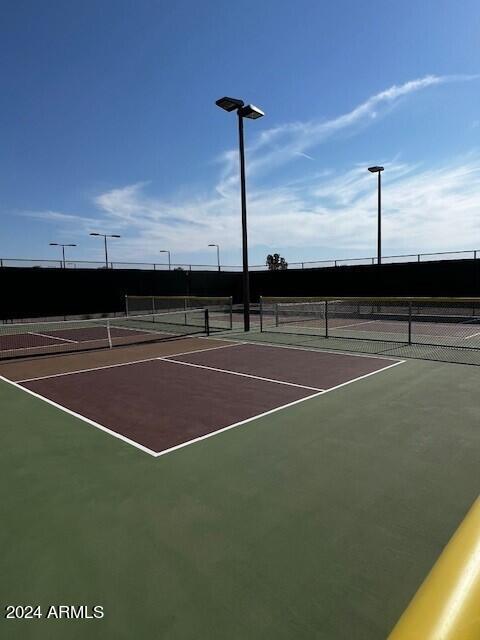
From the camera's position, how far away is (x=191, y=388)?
8.58 metres

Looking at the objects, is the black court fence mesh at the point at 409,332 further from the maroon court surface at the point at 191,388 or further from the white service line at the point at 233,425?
the white service line at the point at 233,425

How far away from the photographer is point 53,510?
400 centimetres

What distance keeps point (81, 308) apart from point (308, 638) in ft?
101

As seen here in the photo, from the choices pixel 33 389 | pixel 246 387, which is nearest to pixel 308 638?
pixel 246 387

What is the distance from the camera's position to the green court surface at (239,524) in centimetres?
270

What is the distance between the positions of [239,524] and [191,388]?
500 centimetres

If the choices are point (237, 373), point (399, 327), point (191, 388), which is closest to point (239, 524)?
point (191, 388)

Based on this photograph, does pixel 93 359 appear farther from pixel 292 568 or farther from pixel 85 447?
pixel 292 568

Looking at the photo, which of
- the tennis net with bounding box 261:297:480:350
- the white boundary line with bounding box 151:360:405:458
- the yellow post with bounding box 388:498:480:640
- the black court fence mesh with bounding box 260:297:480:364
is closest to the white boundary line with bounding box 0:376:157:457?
the white boundary line with bounding box 151:360:405:458

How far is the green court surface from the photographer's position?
2703 mm

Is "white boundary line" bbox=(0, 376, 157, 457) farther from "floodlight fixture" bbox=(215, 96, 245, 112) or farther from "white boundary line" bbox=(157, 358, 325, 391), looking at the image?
"floodlight fixture" bbox=(215, 96, 245, 112)

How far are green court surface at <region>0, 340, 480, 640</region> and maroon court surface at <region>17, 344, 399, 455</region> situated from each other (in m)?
0.56

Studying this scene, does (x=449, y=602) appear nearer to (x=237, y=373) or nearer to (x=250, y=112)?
(x=237, y=373)

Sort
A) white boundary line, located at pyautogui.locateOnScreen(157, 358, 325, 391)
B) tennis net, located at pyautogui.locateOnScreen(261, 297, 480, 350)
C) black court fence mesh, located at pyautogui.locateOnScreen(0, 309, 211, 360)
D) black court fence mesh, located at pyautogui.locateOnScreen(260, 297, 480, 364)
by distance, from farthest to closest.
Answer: black court fence mesh, located at pyautogui.locateOnScreen(0, 309, 211, 360) < tennis net, located at pyautogui.locateOnScreen(261, 297, 480, 350) < black court fence mesh, located at pyautogui.locateOnScreen(260, 297, 480, 364) < white boundary line, located at pyautogui.locateOnScreen(157, 358, 325, 391)
